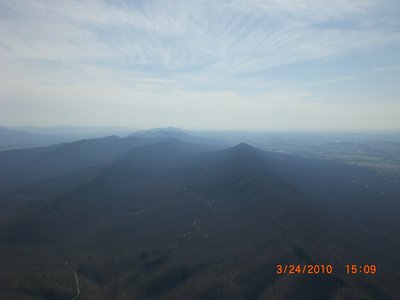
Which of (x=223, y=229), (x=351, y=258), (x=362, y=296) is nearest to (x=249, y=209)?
(x=223, y=229)

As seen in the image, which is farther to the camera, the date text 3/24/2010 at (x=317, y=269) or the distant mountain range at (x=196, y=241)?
the date text 3/24/2010 at (x=317, y=269)

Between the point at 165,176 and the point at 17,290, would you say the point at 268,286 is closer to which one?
the point at 17,290

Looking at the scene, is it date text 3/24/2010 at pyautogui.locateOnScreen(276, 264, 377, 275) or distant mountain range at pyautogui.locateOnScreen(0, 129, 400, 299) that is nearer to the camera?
distant mountain range at pyautogui.locateOnScreen(0, 129, 400, 299)

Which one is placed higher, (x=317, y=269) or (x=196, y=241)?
(x=317, y=269)

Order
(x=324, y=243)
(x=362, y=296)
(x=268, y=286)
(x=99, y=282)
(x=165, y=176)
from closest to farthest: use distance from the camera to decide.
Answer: (x=362, y=296) < (x=268, y=286) < (x=99, y=282) < (x=324, y=243) < (x=165, y=176)

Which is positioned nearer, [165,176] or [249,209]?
[249,209]

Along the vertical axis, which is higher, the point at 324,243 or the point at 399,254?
the point at 324,243

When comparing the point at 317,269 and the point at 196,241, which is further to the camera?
the point at 196,241

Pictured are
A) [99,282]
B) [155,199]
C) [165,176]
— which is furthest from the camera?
[165,176]
